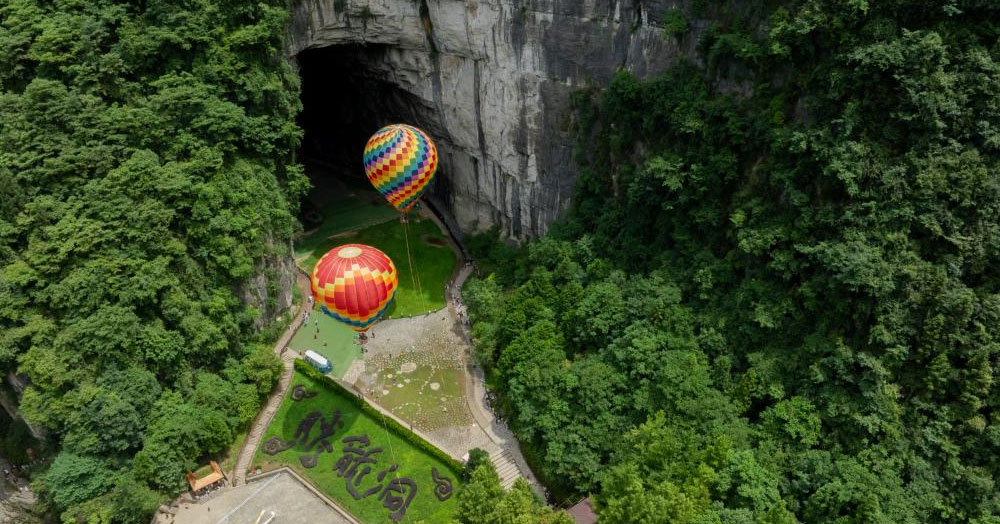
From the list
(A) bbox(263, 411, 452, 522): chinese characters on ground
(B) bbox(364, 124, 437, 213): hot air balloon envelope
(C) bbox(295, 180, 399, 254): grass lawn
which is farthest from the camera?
(C) bbox(295, 180, 399, 254): grass lawn

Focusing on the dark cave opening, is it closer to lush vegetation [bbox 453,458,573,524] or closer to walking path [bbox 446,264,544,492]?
walking path [bbox 446,264,544,492]

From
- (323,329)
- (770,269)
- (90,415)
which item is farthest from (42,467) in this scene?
(770,269)

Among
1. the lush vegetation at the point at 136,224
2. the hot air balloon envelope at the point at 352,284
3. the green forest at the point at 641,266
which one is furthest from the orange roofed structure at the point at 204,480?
the hot air balloon envelope at the point at 352,284

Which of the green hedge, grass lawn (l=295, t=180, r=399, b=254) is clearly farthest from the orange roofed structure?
grass lawn (l=295, t=180, r=399, b=254)

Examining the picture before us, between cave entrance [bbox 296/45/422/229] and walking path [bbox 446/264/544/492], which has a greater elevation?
cave entrance [bbox 296/45/422/229]

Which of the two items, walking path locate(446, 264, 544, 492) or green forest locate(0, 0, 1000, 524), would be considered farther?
walking path locate(446, 264, 544, 492)

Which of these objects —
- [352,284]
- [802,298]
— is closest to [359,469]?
[352,284]

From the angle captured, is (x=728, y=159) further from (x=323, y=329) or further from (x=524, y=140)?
(x=323, y=329)
